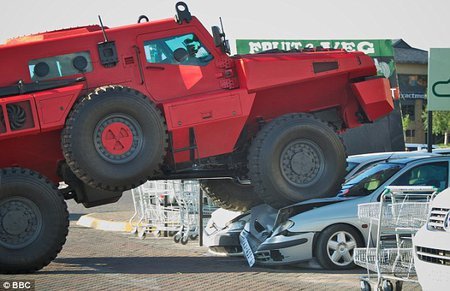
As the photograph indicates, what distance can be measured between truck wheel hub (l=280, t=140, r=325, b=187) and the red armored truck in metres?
0.01

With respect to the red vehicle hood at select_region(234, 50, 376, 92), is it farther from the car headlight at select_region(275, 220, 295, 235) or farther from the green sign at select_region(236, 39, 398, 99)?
the green sign at select_region(236, 39, 398, 99)

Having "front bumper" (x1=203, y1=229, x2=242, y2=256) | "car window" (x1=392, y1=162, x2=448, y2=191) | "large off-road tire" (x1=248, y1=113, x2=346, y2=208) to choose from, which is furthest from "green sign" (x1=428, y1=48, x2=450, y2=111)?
"front bumper" (x1=203, y1=229, x2=242, y2=256)

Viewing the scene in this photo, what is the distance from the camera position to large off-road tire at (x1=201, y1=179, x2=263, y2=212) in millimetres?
13117

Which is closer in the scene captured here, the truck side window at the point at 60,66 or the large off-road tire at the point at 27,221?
the large off-road tire at the point at 27,221

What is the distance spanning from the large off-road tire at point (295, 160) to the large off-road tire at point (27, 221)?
247cm

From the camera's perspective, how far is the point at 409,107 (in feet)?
231

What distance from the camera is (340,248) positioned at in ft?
34.8

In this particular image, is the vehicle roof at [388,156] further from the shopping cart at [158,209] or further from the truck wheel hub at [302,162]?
→ the shopping cart at [158,209]

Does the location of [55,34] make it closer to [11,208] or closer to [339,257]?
[11,208]

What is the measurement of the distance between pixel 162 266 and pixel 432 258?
5.14 metres

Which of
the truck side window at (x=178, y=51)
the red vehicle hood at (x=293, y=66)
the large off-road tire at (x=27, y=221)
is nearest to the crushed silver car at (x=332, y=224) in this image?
the red vehicle hood at (x=293, y=66)

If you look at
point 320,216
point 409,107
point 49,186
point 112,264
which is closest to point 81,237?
point 112,264

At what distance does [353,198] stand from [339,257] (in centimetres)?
82

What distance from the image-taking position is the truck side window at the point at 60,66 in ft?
35.4
